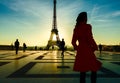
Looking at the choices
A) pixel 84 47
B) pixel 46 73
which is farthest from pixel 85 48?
pixel 46 73

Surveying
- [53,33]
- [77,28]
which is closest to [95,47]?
[77,28]

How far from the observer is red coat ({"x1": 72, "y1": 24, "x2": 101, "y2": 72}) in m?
5.10

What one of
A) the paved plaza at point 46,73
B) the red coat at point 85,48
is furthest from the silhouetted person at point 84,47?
the paved plaza at point 46,73

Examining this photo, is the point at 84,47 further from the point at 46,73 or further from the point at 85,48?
the point at 46,73

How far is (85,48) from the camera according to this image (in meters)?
5.17

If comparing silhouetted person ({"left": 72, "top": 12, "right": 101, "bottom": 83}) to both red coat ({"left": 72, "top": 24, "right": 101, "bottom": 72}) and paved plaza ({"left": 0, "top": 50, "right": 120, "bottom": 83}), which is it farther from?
paved plaza ({"left": 0, "top": 50, "right": 120, "bottom": 83})

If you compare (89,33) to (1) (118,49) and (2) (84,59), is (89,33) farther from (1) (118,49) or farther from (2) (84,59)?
(1) (118,49)

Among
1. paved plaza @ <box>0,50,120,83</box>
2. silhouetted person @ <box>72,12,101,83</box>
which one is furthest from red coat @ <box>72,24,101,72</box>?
paved plaza @ <box>0,50,120,83</box>

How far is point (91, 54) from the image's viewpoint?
514 cm

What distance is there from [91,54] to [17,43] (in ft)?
82.8

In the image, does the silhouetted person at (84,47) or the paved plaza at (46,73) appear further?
the paved plaza at (46,73)

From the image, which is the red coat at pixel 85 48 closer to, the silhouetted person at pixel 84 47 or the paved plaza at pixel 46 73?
the silhouetted person at pixel 84 47

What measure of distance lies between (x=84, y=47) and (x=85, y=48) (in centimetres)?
3

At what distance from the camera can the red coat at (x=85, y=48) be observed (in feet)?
16.7
